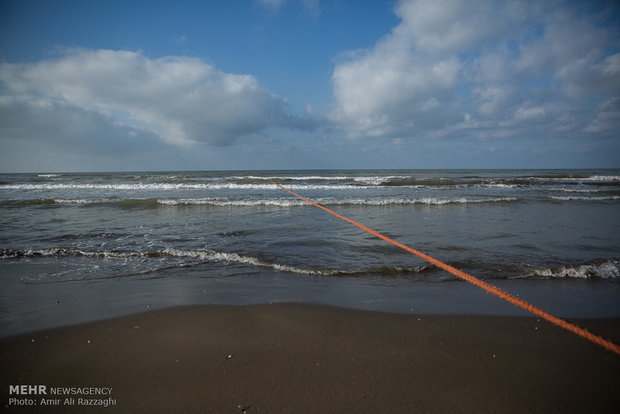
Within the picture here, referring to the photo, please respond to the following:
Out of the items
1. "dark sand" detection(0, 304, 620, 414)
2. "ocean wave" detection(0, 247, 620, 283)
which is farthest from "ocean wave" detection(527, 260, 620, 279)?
"dark sand" detection(0, 304, 620, 414)

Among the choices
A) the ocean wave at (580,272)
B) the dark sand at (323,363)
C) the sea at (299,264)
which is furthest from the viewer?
the ocean wave at (580,272)

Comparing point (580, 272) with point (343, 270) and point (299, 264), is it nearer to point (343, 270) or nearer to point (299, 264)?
point (343, 270)

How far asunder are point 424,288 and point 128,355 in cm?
327

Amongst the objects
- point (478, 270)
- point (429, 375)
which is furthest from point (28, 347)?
point (478, 270)

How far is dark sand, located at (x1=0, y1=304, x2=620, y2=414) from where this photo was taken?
1.73m

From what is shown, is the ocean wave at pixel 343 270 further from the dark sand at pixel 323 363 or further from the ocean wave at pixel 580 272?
the dark sand at pixel 323 363

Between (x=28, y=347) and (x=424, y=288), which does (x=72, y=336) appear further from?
(x=424, y=288)

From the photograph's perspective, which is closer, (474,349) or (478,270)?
(474,349)

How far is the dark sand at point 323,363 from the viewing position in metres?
1.73

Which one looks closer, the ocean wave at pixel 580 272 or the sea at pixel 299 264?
the sea at pixel 299 264

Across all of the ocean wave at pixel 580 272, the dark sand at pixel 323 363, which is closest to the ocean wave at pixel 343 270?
the ocean wave at pixel 580 272

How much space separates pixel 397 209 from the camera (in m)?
10.6

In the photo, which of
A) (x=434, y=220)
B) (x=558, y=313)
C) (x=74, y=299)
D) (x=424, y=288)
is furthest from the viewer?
(x=434, y=220)

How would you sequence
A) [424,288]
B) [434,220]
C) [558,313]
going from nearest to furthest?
[558,313] < [424,288] < [434,220]
